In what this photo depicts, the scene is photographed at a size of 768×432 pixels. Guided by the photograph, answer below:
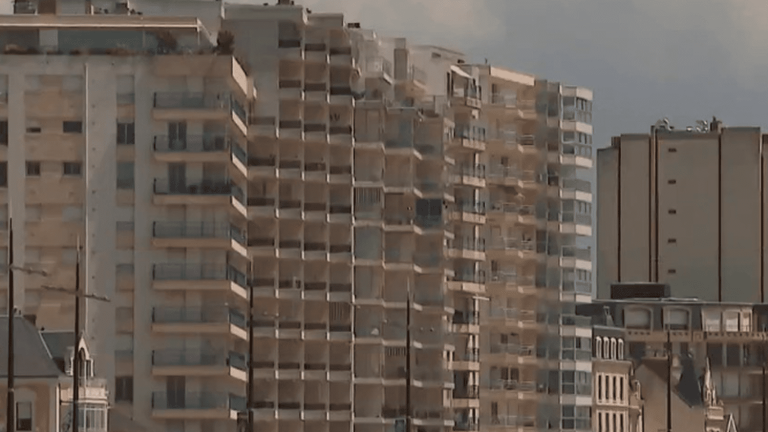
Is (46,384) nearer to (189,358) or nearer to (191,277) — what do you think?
(189,358)

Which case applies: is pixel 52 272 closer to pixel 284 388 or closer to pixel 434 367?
pixel 284 388

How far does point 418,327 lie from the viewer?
194750mm

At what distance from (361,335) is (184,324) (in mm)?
23759

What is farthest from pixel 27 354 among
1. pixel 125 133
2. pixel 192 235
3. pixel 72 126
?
pixel 72 126

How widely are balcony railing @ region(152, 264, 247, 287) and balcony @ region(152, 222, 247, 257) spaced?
919 mm

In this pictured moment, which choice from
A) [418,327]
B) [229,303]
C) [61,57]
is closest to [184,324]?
[229,303]

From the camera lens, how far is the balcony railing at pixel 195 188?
16662 centimetres

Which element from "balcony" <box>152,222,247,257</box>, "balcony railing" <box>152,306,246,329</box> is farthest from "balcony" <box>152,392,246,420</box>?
"balcony" <box>152,222,247,257</box>

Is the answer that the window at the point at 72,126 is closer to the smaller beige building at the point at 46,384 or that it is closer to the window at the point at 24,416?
the smaller beige building at the point at 46,384

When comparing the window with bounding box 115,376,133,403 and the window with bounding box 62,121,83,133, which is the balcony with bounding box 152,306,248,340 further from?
the window with bounding box 62,121,83,133

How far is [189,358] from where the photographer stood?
167125 mm

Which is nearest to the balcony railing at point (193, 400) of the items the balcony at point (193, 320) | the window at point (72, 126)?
the balcony at point (193, 320)

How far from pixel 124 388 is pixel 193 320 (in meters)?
4.51

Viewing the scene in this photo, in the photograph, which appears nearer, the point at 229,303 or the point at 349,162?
the point at 229,303
